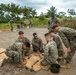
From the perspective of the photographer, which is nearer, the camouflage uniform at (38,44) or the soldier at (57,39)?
the soldier at (57,39)

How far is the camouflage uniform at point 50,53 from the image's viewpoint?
6.48 meters

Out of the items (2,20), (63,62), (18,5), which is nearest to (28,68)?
(63,62)

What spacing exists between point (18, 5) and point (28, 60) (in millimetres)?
41161

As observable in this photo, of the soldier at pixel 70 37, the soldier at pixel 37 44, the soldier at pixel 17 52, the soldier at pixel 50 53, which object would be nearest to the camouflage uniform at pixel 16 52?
the soldier at pixel 17 52

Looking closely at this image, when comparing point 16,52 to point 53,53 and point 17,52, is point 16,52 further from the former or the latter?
point 53,53

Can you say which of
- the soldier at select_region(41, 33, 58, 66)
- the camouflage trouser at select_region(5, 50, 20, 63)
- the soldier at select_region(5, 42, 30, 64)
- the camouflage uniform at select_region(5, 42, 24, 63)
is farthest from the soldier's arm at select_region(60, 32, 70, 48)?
the camouflage trouser at select_region(5, 50, 20, 63)

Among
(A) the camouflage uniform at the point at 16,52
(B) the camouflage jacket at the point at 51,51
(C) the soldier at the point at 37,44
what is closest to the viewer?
(B) the camouflage jacket at the point at 51,51

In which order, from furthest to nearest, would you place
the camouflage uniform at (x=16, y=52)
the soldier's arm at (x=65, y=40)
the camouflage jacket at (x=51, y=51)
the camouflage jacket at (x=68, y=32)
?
the camouflage uniform at (x=16, y=52), the camouflage jacket at (x=68, y=32), the soldier's arm at (x=65, y=40), the camouflage jacket at (x=51, y=51)

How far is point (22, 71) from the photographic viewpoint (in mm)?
6746

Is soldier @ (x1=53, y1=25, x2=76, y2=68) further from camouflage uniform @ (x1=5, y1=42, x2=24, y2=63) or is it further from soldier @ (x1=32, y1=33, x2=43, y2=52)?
soldier @ (x1=32, y1=33, x2=43, y2=52)

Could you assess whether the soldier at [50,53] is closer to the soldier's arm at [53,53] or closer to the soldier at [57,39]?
the soldier's arm at [53,53]

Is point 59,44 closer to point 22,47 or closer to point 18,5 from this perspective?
point 22,47

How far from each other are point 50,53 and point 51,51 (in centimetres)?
11

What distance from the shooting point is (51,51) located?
6.51m
